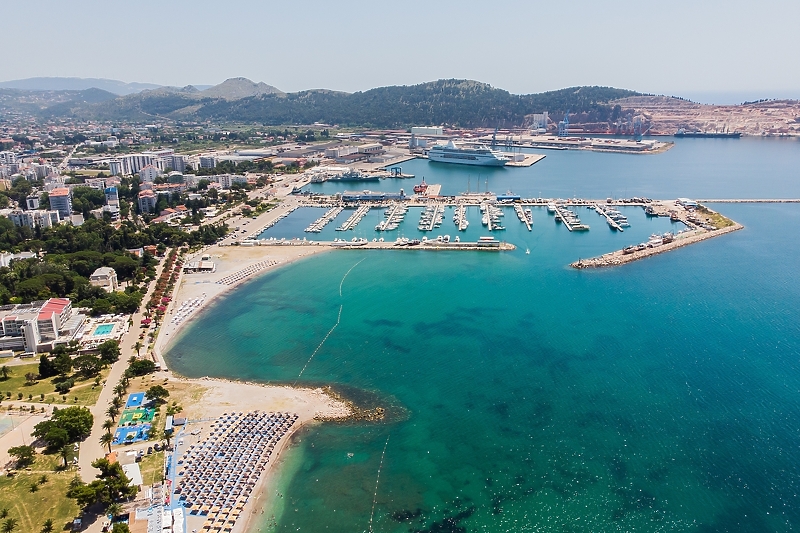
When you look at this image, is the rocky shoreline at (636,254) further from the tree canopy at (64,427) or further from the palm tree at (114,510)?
the palm tree at (114,510)

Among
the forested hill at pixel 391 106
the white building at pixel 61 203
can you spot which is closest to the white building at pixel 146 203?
the white building at pixel 61 203

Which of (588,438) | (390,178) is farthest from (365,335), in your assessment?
(390,178)

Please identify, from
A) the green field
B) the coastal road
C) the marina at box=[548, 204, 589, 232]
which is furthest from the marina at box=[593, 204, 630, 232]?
the green field

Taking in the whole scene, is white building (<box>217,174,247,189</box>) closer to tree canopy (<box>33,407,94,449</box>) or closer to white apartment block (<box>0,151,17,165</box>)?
white apartment block (<box>0,151,17,165</box>)

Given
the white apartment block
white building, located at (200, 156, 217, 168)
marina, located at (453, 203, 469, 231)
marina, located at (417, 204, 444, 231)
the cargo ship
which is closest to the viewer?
marina, located at (453, 203, 469, 231)

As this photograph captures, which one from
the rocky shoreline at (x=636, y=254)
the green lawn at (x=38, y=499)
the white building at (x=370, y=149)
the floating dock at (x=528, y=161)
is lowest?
the green lawn at (x=38, y=499)

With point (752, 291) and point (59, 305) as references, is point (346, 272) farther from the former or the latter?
point (752, 291)

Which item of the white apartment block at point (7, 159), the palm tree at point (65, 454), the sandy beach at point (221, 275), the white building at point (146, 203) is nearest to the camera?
the palm tree at point (65, 454)
